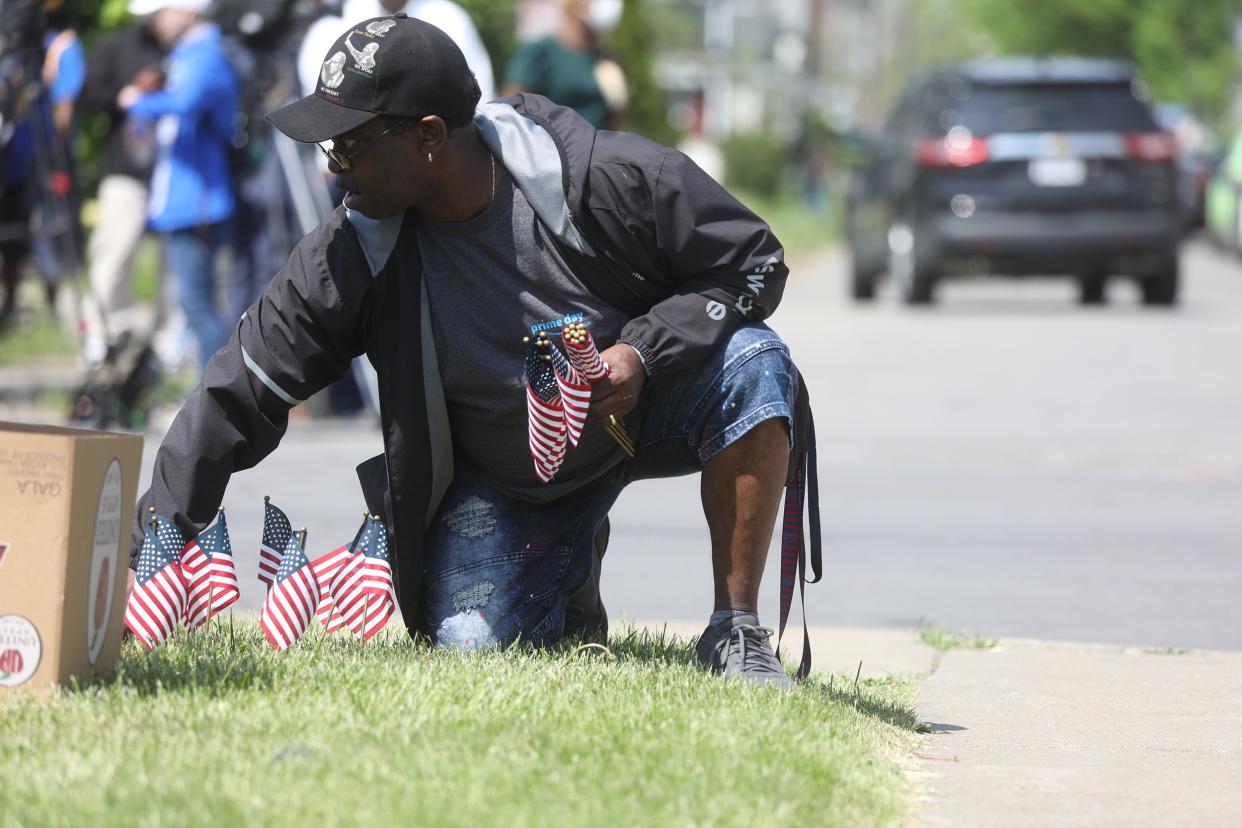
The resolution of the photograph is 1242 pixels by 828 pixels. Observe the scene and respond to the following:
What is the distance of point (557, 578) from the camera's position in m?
4.70

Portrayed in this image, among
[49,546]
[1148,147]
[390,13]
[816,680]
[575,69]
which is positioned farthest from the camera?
[1148,147]

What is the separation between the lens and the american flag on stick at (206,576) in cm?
423

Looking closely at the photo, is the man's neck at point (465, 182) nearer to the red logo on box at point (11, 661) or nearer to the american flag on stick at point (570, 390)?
the american flag on stick at point (570, 390)

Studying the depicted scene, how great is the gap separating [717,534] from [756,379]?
13.4 inches

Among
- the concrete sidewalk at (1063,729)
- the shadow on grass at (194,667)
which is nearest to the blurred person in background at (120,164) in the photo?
the concrete sidewalk at (1063,729)

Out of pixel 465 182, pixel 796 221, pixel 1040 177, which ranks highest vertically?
pixel 465 182

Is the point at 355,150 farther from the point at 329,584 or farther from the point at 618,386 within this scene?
the point at 329,584

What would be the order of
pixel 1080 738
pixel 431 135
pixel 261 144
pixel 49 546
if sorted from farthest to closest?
pixel 261 144 < pixel 1080 738 < pixel 431 135 < pixel 49 546

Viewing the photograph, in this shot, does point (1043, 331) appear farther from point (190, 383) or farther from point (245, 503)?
point (245, 503)

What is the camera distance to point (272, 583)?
173 inches

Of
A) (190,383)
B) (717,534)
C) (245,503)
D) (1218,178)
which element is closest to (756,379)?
(717,534)

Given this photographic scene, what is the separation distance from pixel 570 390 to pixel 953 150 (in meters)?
12.4

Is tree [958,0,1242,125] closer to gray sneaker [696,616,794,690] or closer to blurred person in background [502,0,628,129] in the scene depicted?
blurred person in background [502,0,628,129]

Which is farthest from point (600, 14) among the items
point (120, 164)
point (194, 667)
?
point (194, 667)
